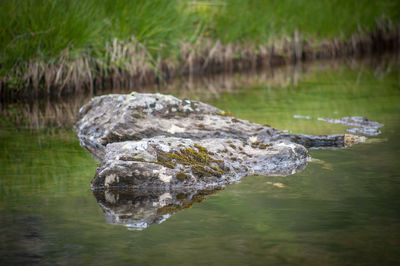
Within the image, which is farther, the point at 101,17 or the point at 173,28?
the point at 173,28

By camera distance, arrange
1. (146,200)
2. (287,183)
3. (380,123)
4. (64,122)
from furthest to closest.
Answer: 1. (64,122)
2. (380,123)
3. (287,183)
4. (146,200)

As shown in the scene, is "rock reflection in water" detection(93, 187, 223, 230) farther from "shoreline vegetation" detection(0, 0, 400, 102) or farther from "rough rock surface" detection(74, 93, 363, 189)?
"shoreline vegetation" detection(0, 0, 400, 102)

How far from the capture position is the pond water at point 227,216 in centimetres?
311

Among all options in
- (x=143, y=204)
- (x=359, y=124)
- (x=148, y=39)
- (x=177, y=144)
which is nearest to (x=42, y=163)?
(x=177, y=144)

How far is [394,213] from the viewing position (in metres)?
3.73

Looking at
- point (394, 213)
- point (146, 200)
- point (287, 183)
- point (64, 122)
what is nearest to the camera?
point (394, 213)

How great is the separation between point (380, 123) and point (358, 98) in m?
2.57

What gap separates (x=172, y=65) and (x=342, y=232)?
9760mm

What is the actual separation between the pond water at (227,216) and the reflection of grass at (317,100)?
819 mm

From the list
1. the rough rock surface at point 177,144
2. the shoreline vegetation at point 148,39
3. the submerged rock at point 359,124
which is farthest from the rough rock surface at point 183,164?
the shoreline vegetation at point 148,39

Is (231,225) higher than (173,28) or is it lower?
lower

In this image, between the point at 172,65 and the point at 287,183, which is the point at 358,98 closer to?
the point at 172,65

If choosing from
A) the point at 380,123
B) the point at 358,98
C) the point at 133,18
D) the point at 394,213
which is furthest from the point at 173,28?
the point at 394,213

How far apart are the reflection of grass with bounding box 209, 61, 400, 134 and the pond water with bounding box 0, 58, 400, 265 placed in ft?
2.69
